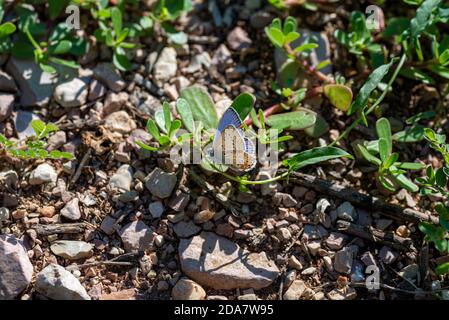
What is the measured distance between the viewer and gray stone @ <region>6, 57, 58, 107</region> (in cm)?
366

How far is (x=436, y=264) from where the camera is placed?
3.30 m

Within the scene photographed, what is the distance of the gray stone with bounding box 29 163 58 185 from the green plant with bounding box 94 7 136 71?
2.54 ft

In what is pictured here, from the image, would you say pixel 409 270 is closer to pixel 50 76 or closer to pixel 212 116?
pixel 212 116

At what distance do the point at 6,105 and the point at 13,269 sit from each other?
1.02 metres

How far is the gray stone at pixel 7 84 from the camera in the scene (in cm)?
364

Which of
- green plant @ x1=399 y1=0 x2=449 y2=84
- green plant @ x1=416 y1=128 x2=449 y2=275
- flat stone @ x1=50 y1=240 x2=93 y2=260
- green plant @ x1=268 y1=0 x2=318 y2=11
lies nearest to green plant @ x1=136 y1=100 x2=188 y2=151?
flat stone @ x1=50 y1=240 x2=93 y2=260

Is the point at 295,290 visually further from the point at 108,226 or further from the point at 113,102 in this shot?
the point at 113,102

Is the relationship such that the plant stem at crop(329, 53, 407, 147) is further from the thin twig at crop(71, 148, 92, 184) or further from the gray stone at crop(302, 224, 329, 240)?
the thin twig at crop(71, 148, 92, 184)

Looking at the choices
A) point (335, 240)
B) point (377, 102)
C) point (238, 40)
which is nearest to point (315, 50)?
point (238, 40)

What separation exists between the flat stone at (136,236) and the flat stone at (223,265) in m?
0.18

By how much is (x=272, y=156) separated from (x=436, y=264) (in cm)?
106
